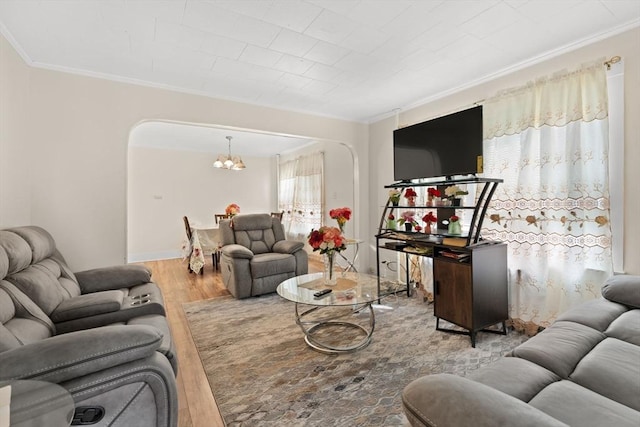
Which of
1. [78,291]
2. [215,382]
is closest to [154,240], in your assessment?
[78,291]

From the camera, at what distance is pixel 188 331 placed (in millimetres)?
2869

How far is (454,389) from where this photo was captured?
35.0 inches

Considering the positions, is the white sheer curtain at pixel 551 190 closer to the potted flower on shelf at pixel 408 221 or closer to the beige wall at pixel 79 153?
the potted flower on shelf at pixel 408 221

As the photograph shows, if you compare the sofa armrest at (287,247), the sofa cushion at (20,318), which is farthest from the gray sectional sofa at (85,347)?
the sofa armrest at (287,247)

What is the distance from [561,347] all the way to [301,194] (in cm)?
573

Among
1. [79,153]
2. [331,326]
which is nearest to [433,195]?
[331,326]

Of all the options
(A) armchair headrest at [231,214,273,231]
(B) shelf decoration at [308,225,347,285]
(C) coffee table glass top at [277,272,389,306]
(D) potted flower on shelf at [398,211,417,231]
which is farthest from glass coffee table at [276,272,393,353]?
(A) armchair headrest at [231,214,273,231]

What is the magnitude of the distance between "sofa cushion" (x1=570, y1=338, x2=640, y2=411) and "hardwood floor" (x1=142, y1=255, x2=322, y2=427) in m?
1.77

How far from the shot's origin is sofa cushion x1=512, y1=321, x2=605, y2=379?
129 centimetres

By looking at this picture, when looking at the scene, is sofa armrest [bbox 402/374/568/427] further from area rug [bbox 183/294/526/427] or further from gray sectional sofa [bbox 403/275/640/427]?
area rug [bbox 183/294/526/427]

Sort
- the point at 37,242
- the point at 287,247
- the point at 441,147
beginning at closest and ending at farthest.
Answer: the point at 37,242 → the point at 441,147 → the point at 287,247

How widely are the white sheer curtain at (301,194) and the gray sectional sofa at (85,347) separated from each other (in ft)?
14.8

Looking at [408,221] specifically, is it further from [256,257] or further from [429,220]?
[256,257]

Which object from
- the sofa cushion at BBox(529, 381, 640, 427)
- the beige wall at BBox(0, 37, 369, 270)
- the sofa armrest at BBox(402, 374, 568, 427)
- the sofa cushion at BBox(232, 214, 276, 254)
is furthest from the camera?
the sofa cushion at BBox(232, 214, 276, 254)
